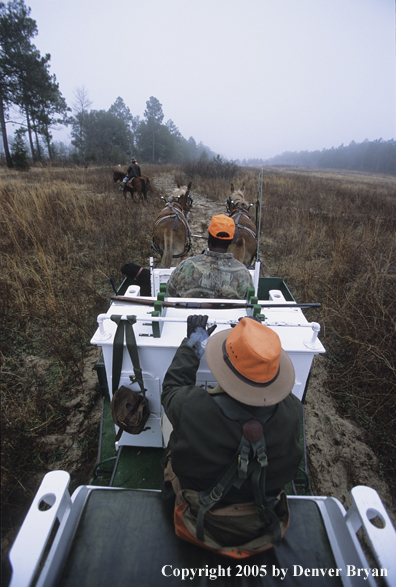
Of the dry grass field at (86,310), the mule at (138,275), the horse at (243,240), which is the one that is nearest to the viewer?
the dry grass field at (86,310)

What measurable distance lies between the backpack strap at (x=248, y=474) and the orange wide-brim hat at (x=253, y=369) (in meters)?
0.11

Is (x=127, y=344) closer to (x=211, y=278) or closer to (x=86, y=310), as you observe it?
(x=211, y=278)

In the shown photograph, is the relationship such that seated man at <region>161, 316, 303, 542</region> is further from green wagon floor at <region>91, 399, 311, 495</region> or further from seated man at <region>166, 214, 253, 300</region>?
seated man at <region>166, 214, 253, 300</region>

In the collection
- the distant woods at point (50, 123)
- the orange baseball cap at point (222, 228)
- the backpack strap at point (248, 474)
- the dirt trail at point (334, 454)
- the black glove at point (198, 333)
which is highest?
the distant woods at point (50, 123)

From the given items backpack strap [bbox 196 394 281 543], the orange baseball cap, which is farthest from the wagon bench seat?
the orange baseball cap

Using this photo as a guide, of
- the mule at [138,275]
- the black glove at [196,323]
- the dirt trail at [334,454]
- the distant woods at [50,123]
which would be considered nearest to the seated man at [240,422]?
the black glove at [196,323]

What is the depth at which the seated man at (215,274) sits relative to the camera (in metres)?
2.72

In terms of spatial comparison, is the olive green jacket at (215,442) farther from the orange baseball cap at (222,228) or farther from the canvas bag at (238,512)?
the orange baseball cap at (222,228)

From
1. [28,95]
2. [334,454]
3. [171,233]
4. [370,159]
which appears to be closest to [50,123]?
[28,95]

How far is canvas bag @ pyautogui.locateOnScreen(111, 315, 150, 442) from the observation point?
1.75 m

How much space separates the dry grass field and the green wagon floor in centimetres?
19

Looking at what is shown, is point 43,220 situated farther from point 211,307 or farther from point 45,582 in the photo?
point 45,582

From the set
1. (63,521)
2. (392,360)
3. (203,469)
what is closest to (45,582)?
(63,521)

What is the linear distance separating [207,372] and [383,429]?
2246 millimetres
